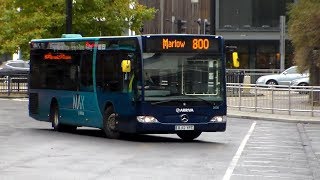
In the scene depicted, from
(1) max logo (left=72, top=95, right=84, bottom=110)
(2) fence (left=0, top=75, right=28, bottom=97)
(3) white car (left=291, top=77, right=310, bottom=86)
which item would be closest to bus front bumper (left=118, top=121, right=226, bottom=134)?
(1) max logo (left=72, top=95, right=84, bottom=110)

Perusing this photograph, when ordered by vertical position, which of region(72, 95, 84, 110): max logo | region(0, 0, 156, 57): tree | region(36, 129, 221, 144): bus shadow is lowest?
region(36, 129, 221, 144): bus shadow

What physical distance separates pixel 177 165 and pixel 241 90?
840 inches

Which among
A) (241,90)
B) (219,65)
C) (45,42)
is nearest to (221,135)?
(219,65)

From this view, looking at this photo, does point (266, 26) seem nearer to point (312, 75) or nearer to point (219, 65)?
point (312, 75)

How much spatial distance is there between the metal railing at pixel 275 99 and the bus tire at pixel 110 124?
41.6ft

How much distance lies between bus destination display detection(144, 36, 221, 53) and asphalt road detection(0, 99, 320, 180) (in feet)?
7.41

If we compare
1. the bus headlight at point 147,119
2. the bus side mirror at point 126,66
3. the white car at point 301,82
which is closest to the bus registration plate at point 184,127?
the bus headlight at point 147,119

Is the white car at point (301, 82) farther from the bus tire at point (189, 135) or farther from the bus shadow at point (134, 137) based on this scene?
the bus tire at point (189, 135)

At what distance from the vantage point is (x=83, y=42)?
2536 centimetres

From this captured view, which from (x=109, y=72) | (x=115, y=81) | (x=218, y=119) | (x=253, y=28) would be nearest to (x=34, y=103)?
(x=109, y=72)

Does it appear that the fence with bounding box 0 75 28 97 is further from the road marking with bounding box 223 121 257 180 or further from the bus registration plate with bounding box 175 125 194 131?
the bus registration plate with bounding box 175 125 194 131

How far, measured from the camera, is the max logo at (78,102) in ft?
83.1

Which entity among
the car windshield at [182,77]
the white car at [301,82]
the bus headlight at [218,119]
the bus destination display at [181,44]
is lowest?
the bus headlight at [218,119]

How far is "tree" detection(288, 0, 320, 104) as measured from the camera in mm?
40031
